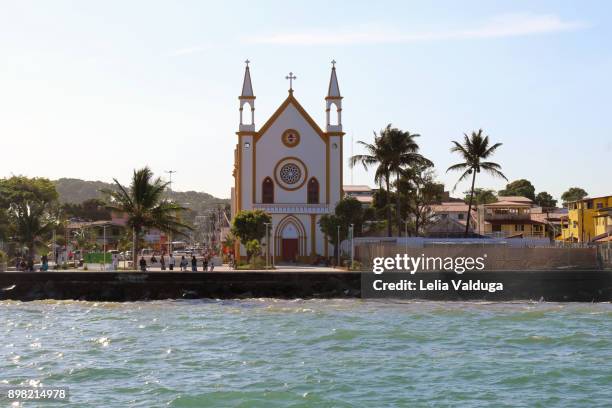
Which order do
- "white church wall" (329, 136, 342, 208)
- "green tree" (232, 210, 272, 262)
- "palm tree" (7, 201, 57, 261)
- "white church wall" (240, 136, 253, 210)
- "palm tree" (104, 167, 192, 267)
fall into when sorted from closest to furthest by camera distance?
"palm tree" (104, 167, 192, 267) < "palm tree" (7, 201, 57, 261) < "green tree" (232, 210, 272, 262) < "white church wall" (240, 136, 253, 210) < "white church wall" (329, 136, 342, 208)

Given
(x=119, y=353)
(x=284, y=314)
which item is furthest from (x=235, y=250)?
(x=119, y=353)

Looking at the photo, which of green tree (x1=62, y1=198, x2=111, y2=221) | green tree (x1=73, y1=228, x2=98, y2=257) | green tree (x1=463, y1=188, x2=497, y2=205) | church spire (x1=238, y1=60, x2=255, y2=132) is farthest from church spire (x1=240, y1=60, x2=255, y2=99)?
green tree (x1=62, y1=198, x2=111, y2=221)

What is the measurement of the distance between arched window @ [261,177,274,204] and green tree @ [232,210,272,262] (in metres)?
6.24

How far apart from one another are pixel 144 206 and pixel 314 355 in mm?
34206

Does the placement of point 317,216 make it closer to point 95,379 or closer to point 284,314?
point 284,314

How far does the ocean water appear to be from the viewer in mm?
24312

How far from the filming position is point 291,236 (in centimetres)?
7525

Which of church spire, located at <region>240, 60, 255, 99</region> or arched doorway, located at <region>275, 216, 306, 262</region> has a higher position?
church spire, located at <region>240, 60, 255, 99</region>

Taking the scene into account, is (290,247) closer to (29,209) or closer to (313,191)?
(313,191)

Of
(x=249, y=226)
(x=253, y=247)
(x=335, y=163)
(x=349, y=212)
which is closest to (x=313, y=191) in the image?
(x=335, y=163)

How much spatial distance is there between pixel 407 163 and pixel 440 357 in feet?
157

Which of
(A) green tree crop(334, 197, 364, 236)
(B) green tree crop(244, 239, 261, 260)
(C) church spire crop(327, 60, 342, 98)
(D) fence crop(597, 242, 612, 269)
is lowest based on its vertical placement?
(D) fence crop(597, 242, 612, 269)

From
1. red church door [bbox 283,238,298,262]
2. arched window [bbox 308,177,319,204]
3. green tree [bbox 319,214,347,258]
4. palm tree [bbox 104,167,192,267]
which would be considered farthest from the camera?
arched window [bbox 308,177,319,204]

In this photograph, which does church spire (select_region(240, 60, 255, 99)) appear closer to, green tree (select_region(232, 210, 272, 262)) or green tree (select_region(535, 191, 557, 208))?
green tree (select_region(232, 210, 272, 262))
